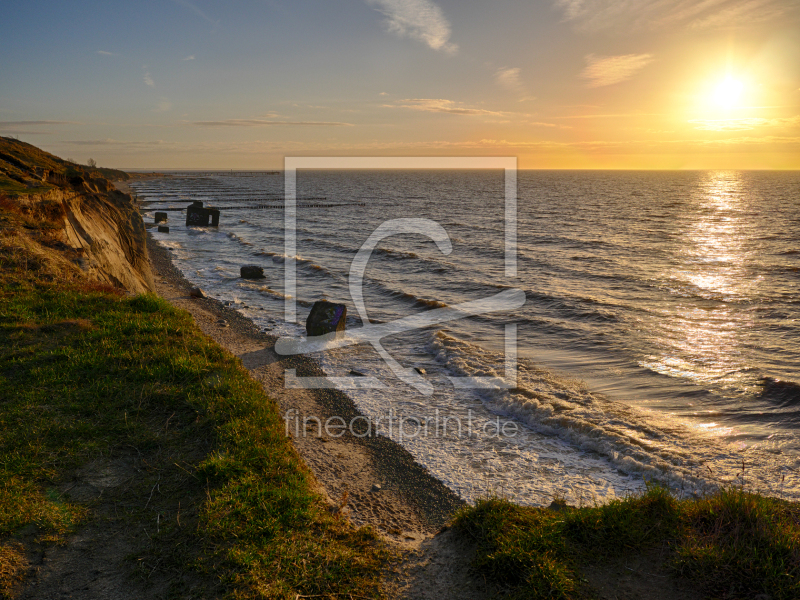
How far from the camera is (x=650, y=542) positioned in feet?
15.7

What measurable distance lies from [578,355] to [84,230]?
60.1 ft

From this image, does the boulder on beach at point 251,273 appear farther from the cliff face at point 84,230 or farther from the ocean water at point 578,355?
the cliff face at point 84,230

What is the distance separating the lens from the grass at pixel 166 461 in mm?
4660

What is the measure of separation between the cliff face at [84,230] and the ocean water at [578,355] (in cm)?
391

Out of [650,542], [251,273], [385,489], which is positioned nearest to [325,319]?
[385,489]

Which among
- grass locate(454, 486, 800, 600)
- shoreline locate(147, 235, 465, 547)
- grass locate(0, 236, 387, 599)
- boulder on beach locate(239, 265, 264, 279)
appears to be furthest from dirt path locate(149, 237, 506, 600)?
boulder on beach locate(239, 265, 264, 279)

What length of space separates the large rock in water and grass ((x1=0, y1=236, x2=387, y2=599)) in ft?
20.5

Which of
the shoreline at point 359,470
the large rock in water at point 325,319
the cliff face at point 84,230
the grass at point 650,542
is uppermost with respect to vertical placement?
the cliff face at point 84,230

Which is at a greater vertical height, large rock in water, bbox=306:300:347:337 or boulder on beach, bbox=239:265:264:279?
boulder on beach, bbox=239:265:264:279

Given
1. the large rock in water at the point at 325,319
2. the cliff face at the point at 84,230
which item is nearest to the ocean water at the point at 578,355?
the large rock in water at the point at 325,319

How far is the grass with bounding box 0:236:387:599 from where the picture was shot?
15.3 ft

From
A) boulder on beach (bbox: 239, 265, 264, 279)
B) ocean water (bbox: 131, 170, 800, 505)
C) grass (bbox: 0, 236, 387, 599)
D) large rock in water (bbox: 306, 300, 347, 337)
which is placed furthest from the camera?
boulder on beach (bbox: 239, 265, 264, 279)

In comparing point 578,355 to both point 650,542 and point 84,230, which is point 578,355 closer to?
point 650,542

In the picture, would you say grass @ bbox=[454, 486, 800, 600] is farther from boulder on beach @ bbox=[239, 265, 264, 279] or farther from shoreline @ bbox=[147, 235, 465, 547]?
boulder on beach @ bbox=[239, 265, 264, 279]
